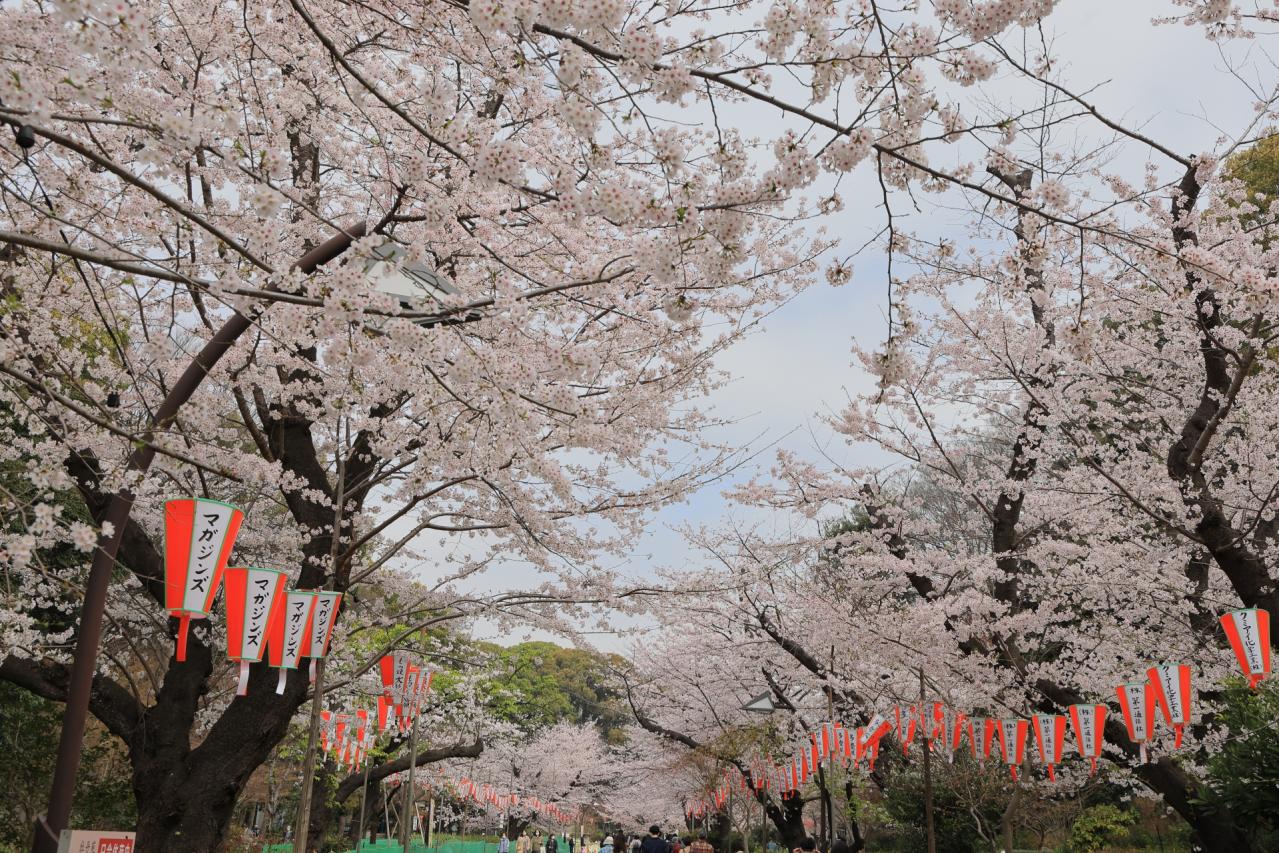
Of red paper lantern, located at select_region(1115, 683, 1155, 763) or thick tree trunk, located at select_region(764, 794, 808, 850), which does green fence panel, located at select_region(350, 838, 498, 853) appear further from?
red paper lantern, located at select_region(1115, 683, 1155, 763)

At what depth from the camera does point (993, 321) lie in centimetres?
1091

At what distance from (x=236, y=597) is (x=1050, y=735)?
7.73m

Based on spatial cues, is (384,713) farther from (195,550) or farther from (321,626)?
(195,550)

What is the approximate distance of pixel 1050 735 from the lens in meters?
8.89

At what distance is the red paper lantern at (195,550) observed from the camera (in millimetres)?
4707

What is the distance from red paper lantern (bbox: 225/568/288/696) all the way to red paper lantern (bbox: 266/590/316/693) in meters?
0.21

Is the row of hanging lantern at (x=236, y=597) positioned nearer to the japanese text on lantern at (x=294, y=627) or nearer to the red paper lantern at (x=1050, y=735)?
the japanese text on lantern at (x=294, y=627)

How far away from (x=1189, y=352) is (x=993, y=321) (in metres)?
2.26

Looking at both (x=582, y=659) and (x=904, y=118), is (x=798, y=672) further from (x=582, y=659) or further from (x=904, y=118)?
(x=582, y=659)

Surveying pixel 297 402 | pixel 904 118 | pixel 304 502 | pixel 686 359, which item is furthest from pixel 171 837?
pixel 904 118

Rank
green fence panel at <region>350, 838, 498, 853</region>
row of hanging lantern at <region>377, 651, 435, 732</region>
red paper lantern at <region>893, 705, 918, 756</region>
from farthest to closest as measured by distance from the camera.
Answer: green fence panel at <region>350, 838, 498, 853</region> < red paper lantern at <region>893, 705, 918, 756</region> < row of hanging lantern at <region>377, 651, 435, 732</region>

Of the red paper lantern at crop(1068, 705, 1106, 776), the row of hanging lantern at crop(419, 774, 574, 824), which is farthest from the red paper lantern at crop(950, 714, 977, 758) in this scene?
the row of hanging lantern at crop(419, 774, 574, 824)

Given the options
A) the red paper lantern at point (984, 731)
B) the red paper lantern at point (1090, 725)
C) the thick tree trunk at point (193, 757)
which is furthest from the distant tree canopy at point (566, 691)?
the thick tree trunk at point (193, 757)

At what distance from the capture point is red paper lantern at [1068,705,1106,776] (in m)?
8.27
